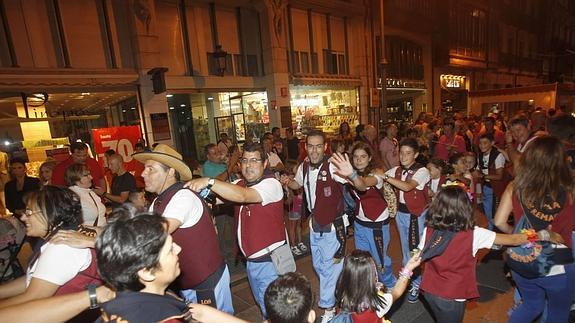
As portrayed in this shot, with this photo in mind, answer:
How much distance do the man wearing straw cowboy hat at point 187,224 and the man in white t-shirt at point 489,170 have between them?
5.27m

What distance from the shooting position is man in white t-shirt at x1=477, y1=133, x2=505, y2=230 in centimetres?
575

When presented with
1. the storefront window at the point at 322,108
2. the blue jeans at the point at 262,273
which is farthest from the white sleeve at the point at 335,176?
the storefront window at the point at 322,108

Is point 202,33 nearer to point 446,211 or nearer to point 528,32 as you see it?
point 446,211

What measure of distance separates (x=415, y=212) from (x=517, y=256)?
1386mm

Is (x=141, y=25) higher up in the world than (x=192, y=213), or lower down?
higher up

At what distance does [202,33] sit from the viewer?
485 inches

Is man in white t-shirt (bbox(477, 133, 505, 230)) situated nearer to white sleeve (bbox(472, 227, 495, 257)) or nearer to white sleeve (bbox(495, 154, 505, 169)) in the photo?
white sleeve (bbox(495, 154, 505, 169))

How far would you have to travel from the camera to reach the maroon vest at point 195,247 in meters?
2.56

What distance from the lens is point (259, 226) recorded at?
3109 millimetres

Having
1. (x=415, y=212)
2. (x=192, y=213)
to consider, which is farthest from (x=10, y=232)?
(x=415, y=212)

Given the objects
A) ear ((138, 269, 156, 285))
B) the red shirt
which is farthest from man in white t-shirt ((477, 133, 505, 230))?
the red shirt

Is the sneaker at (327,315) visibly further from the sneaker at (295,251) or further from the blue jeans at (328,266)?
the sneaker at (295,251)

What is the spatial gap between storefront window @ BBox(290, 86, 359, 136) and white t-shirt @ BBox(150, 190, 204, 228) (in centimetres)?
1204

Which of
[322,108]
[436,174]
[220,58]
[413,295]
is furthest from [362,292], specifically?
[322,108]
